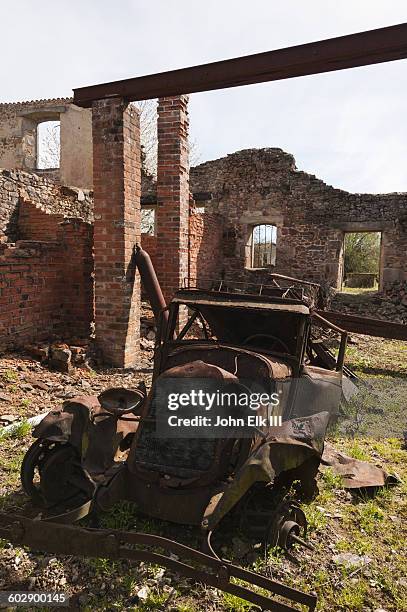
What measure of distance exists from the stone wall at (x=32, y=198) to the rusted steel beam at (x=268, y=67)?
3473mm

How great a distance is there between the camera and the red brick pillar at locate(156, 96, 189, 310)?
7.34 meters

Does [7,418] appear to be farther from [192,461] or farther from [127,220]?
[127,220]

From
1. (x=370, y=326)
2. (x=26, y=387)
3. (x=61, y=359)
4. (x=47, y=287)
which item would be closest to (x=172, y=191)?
(x=47, y=287)

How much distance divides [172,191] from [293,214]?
328 inches

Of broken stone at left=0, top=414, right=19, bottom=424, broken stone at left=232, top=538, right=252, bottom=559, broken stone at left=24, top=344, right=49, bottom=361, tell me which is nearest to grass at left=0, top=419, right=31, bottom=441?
broken stone at left=0, top=414, right=19, bottom=424

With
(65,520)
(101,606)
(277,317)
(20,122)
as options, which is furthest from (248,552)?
(20,122)

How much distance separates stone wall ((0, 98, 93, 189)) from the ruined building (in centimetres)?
4

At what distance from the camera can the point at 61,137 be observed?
54.2ft

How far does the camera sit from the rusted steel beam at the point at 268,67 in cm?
528

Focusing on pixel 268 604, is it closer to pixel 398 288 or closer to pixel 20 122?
pixel 398 288

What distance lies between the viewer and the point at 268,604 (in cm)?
196

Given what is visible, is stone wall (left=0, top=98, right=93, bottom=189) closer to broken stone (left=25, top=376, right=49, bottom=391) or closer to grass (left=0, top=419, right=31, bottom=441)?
broken stone (left=25, top=376, right=49, bottom=391)

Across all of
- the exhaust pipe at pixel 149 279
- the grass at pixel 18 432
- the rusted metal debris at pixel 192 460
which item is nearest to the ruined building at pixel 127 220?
the exhaust pipe at pixel 149 279

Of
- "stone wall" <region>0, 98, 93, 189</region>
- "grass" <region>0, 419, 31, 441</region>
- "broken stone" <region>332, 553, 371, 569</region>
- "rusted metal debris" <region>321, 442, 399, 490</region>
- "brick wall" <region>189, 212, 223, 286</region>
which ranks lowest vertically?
"broken stone" <region>332, 553, 371, 569</region>
